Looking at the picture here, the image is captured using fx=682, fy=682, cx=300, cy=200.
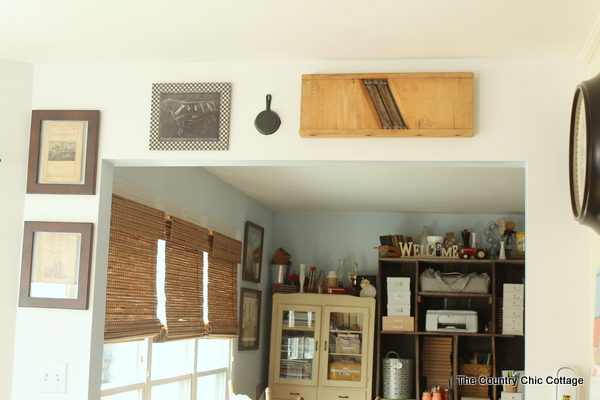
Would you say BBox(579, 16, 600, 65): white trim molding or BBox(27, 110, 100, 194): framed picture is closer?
BBox(579, 16, 600, 65): white trim molding

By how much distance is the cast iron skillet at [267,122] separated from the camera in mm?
2902

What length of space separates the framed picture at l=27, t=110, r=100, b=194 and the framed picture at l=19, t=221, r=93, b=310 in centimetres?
18

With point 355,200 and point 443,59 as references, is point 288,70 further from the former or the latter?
point 355,200

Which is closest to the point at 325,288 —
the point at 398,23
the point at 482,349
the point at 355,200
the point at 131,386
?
the point at 355,200

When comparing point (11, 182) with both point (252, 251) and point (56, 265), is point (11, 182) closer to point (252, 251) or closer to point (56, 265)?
point (56, 265)

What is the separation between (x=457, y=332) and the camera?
23.1 ft

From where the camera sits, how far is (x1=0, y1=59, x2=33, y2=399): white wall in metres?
2.99

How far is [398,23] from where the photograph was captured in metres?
2.53

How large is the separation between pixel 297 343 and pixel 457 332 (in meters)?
1.68

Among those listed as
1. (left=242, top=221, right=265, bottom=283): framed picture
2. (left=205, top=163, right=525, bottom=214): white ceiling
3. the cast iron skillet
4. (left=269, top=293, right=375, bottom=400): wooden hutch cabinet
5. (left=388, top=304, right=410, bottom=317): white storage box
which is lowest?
(left=269, top=293, right=375, bottom=400): wooden hutch cabinet

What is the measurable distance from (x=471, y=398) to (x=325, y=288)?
1895 mm

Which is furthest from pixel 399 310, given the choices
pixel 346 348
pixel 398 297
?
pixel 346 348

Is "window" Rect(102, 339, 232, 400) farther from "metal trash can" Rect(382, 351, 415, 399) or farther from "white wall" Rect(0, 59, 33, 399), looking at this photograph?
"metal trash can" Rect(382, 351, 415, 399)

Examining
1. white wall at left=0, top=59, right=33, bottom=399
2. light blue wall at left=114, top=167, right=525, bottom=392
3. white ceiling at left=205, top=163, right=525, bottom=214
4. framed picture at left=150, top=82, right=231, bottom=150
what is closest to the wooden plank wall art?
framed picture at left=150, top=82, right=231, bottom=150
